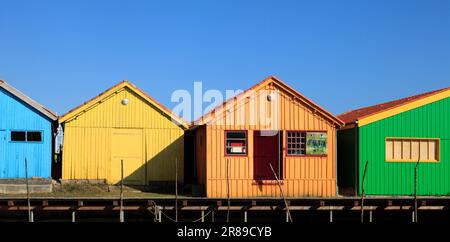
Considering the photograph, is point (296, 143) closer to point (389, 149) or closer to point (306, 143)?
point (306, 143)

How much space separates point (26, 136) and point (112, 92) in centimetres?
379

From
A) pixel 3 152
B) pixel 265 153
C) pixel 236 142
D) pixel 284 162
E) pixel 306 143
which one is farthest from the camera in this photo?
pixel 3 152

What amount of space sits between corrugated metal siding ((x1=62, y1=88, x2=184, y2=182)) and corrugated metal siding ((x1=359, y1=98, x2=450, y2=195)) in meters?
7.73

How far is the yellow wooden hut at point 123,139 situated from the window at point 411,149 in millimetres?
8385

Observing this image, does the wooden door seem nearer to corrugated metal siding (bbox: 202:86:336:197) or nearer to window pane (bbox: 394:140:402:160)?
corrugated metal siding (bbox: 202:86:336:197)

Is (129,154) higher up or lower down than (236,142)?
lower down

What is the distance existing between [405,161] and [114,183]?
451 inches

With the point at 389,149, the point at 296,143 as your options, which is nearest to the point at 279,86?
the point at 296,143

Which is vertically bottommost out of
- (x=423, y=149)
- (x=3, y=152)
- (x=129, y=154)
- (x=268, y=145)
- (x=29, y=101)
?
(x=129, y=154)

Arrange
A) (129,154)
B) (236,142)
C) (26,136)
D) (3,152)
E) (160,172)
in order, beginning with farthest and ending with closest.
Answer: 1. (160,172)
2. (129,154)
3. (26,136)
4. (3,152)
5. (236,142)

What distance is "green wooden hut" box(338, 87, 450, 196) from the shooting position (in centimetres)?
2327

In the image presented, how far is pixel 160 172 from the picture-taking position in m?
25.5

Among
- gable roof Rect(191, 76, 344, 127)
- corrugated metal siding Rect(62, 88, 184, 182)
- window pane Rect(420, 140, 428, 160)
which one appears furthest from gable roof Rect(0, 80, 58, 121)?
window pane Rect(420, 140, 428, 160)
